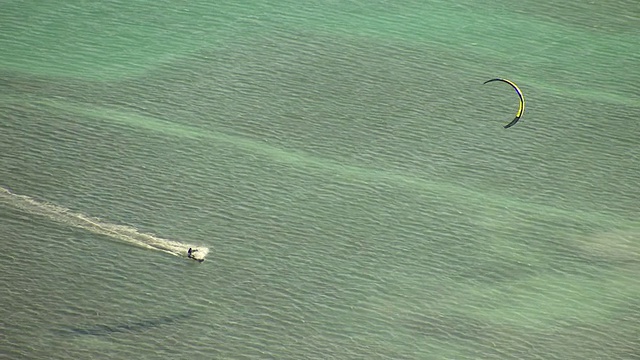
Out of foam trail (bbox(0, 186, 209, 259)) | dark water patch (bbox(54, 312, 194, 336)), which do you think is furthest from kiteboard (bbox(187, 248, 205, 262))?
dark water patch (bbox(54, 312, 194, 336))

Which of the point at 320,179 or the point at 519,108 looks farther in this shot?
the point at 519,108

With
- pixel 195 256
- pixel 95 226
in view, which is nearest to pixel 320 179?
pixel 195 256

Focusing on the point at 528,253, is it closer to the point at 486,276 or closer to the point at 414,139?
the point at 486,276

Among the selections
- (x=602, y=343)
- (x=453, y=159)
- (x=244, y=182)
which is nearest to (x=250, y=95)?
(x=244, y=182)

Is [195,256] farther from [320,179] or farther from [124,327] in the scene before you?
[320,179]

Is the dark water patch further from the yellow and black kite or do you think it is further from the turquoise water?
the yellow and black kite

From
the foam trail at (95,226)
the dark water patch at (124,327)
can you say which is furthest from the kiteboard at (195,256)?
the dark water patch at (124,327)

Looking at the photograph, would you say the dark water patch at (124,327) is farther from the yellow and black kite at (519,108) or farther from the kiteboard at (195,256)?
the yellow and black kite at (519,108)
